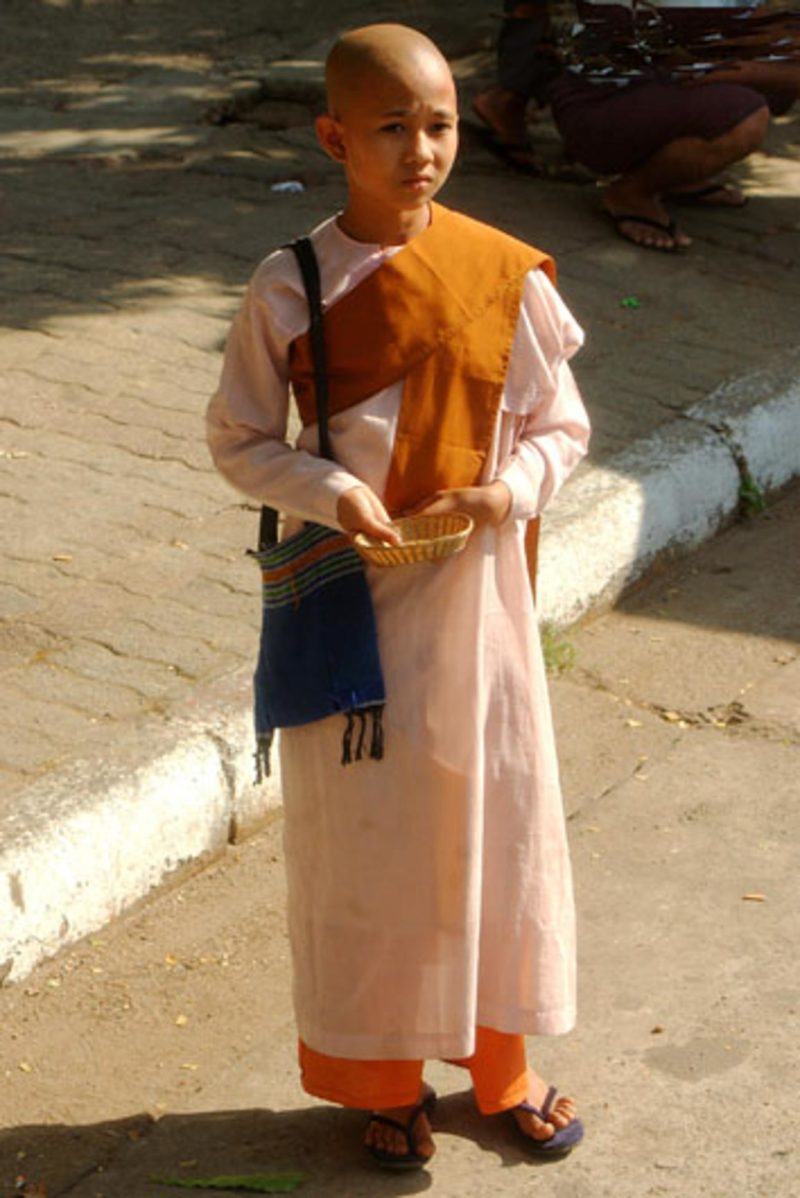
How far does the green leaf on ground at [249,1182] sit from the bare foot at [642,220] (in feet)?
15.7

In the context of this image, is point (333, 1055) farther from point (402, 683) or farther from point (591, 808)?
point (591, 808)

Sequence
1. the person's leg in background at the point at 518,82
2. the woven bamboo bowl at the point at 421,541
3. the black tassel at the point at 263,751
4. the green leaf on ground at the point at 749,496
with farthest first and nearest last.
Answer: the person's leg in background at the point at 518,82, the green leaf on ground at the point at 749,496, the black tassel at the point at 263,751, the woven bamboo bowl at the point at 421,541

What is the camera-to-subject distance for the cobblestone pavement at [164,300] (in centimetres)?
442

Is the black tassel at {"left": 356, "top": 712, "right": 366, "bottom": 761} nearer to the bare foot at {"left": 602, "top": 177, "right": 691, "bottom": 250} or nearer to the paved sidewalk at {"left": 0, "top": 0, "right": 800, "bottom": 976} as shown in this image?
the paved sidewalk at {"left": 0, "top": 0, "right": 800, "bottom": 976}

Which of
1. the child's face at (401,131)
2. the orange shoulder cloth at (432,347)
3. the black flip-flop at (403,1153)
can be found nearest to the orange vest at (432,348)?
the orange shoulder cloth at (432,347)

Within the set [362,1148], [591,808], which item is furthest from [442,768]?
[591,808]

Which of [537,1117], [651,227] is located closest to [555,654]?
[537,1117]

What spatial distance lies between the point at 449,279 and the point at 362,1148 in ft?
4.32

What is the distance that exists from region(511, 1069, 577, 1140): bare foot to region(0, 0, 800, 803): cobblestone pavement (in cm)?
117

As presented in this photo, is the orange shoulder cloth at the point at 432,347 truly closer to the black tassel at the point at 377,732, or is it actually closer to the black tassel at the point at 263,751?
the black tassel at the point at 377,732

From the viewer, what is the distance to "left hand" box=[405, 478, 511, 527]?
2.83 metres

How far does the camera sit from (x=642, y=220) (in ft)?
23.8

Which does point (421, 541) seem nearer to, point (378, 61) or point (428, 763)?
point (428, 763)

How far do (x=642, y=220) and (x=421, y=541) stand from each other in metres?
4.77
